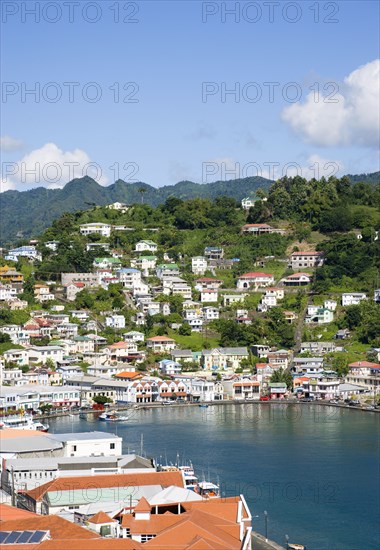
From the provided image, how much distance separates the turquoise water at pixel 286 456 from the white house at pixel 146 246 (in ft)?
28.9

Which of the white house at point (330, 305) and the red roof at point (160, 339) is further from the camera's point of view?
the white house at point (330, 305)

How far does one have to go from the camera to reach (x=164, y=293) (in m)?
25.5

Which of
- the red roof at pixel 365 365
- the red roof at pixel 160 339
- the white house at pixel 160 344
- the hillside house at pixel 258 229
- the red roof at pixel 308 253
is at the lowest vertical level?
the red roof at pixel 365 365

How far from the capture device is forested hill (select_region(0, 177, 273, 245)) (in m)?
66.3

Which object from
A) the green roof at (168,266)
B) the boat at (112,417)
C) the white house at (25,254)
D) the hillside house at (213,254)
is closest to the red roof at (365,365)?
the boat at (112,417)

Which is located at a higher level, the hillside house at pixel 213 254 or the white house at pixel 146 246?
the white house at pixel 146 246

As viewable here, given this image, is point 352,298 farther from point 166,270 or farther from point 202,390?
point 166,270

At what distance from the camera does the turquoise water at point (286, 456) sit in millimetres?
11258

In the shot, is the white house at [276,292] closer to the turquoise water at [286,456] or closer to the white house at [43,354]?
the turquoise water at [286,456]

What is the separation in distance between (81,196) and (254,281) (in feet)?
161

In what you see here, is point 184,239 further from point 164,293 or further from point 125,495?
point 125,495

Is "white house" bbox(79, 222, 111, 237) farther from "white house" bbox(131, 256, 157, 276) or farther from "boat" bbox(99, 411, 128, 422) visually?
"boat" bbox(99, 411, 128, 422)

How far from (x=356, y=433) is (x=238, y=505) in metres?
7.80

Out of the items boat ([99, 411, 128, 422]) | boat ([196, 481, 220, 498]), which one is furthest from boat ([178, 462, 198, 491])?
boat ([99, 411, 128, 422])
